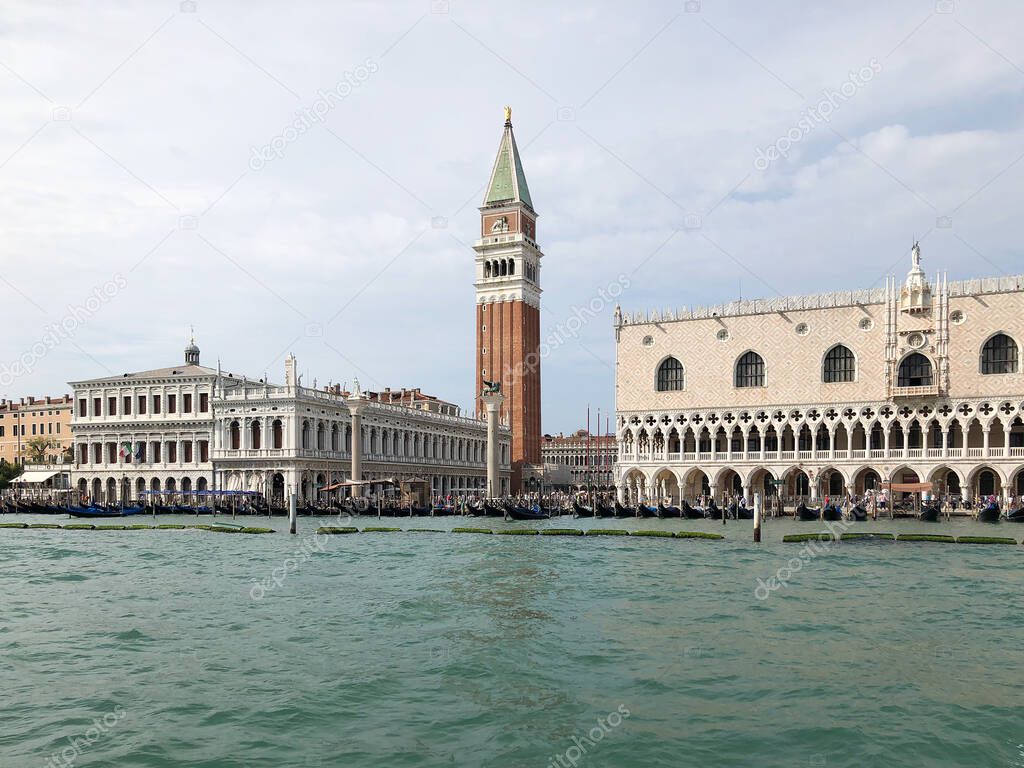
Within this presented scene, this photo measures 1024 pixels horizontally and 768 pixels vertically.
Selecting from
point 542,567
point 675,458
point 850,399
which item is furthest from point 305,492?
point 542,567

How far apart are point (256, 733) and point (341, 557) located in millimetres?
15227

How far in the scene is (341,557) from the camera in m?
23.2

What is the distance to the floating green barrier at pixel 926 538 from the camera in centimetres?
2553

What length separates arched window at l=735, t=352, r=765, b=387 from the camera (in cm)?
4628

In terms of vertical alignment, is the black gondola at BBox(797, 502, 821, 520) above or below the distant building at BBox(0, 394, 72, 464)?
below

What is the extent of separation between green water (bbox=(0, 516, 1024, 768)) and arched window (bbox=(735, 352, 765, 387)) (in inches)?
1061

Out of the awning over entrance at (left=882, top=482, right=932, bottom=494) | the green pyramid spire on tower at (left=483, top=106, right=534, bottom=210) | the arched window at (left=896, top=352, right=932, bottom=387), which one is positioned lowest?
the awning over entrance at (left=882, top=482, right=932, bottom=494)

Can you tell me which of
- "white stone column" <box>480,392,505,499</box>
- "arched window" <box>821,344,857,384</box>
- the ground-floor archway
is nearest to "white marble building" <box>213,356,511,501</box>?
"white stone column" <box>480,392,505,499</box>

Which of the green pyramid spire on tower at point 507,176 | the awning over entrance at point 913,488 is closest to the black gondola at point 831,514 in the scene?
the awning over entrance at point 913,488

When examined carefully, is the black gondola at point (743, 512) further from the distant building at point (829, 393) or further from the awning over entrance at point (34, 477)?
the awning over entrance at point (34, 477)

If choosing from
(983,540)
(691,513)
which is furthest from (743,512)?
(983,540)

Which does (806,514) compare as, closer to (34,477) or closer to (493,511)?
(493,511)

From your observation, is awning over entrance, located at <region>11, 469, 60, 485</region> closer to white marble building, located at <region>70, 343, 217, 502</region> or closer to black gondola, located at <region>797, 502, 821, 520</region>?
white marble building, located at <region>70, 343, 217, 502</region>

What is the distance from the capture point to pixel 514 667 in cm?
1039
